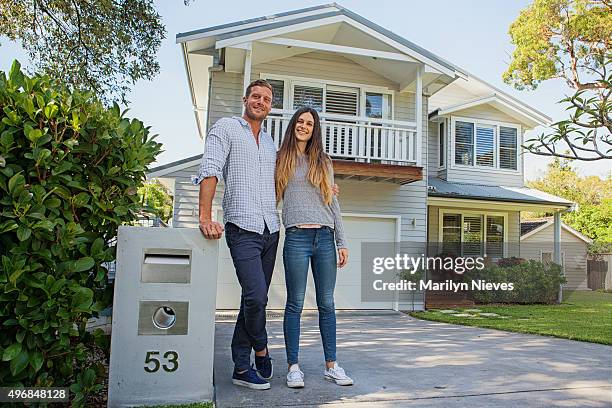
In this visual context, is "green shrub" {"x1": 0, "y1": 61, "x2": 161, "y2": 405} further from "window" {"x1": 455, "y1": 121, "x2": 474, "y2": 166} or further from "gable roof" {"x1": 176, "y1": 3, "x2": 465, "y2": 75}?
"window" {"x1": 455, "y1": 121, "x2": 474, "y2": 166}

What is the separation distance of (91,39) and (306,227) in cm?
912

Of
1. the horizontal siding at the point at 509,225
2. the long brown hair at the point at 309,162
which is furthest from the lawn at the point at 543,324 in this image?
the long brown hair at the point at 309,162

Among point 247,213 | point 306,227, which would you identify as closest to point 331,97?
point 306,227

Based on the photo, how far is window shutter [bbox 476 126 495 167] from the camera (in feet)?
44.0

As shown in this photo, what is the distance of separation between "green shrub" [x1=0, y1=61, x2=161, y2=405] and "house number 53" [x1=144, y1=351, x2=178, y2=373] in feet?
0.92

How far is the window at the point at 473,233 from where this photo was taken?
13281 mm

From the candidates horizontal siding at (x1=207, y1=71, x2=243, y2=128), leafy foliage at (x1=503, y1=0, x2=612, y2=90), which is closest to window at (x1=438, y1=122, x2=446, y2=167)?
leafy foliage at (x1=503, y1=0, x2=612, y2=90)

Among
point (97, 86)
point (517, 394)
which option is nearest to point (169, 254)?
point (517, 394)

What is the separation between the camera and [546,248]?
18.6 meters

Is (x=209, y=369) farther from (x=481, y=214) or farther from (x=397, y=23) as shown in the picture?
(x=397, y=23)

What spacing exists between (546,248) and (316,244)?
1814 centimetres

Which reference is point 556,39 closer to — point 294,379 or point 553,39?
point 553,39

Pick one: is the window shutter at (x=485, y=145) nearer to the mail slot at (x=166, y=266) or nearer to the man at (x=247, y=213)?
the man at (x=247, y=213)

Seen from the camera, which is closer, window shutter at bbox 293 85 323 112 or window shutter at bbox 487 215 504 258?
window shutter at bbox 293 85 323 112
